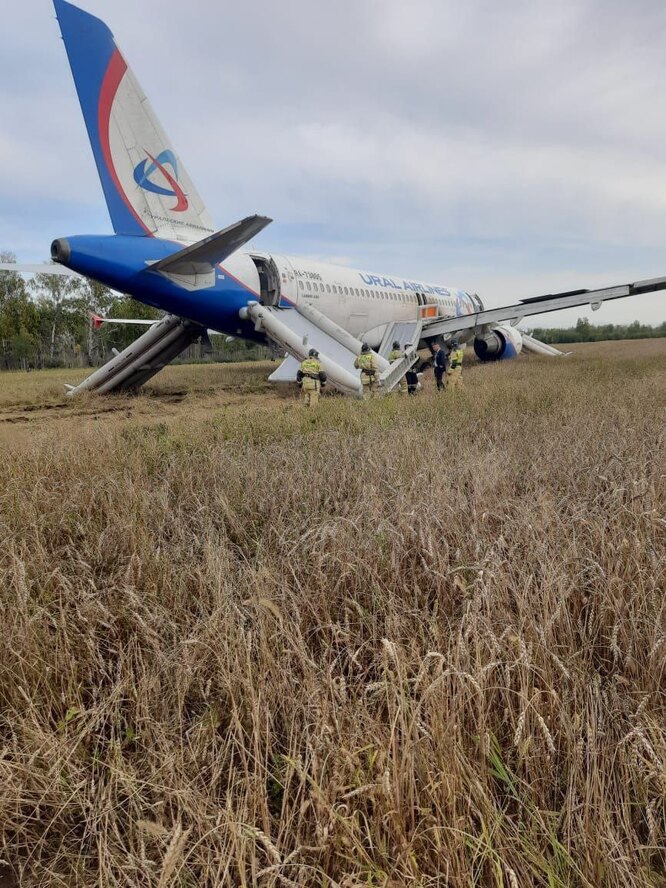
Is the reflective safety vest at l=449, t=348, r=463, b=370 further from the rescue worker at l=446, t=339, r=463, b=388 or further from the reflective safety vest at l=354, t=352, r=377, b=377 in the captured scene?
the reflective safety vest at l=354, t=352, r=377, b=377

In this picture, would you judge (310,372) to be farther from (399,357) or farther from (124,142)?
(124,142)

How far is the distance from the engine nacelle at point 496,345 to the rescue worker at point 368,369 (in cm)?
1123

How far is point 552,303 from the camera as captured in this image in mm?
17906

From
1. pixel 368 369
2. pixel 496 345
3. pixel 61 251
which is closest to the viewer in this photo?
pixel 61 251

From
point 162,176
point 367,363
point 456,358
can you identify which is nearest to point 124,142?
point 162,176

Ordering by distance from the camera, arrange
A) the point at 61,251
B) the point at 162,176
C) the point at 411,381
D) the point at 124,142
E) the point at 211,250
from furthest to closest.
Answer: the point at 411,381
the point at 162,176
the point at 124,142
the point at 211,250
the point at 61,251

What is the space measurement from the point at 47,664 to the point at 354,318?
17565mm

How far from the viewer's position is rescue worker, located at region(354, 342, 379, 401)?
13586 millimetres

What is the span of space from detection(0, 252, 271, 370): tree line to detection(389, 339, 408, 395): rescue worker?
3245cm

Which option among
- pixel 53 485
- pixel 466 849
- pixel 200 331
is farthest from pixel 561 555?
pixel 200 331

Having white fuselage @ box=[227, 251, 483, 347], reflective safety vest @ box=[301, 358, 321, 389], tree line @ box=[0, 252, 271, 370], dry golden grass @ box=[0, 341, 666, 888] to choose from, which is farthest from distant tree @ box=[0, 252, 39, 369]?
dry golden grass @ box=[0, 341, 666, 888]

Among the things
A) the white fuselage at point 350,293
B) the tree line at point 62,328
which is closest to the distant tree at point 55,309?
the tree line at point 62,328

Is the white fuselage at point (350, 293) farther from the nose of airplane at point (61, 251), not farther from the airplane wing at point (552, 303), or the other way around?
the nose of airplane at point (61, 251)

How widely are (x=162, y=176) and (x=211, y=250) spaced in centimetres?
278
